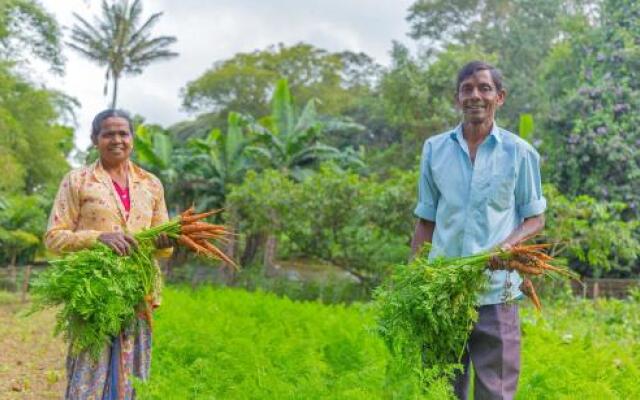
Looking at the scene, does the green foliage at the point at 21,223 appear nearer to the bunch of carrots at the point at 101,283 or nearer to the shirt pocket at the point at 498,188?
the bunch of carrots at the point at 101,283

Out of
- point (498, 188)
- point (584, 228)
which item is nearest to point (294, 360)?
point (498, 188)

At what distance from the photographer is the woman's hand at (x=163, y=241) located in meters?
3.84

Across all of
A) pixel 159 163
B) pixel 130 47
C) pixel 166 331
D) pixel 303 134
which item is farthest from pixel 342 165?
pixel 130 47

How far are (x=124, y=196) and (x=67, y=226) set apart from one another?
0.34 metres

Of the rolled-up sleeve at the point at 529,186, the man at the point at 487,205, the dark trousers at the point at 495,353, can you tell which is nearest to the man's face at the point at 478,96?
the man at the point at 487,205

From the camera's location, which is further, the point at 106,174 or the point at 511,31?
the point at 511,31

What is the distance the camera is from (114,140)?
4074 millimetres

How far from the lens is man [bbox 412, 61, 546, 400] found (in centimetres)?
346

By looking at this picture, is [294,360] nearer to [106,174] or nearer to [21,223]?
[106,174]

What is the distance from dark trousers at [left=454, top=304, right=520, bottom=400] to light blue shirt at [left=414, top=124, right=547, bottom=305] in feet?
0.25

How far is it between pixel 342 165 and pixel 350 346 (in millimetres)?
13831

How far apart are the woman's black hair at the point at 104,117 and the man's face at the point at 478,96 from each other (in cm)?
174

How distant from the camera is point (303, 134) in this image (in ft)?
57.2

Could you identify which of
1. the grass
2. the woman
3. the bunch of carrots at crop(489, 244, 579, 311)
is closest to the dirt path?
the grass
